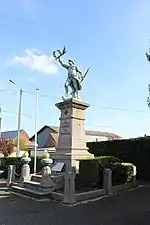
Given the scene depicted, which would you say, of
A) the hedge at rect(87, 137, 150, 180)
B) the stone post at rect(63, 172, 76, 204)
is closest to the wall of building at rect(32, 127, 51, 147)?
the hedge at rect(87, 137, 150, 180)

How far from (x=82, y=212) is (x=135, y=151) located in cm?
925

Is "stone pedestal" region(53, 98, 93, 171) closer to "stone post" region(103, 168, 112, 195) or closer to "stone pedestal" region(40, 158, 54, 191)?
"stone pedestal" region(40, 158, 54, 191)

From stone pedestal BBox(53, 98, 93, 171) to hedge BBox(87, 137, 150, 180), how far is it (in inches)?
123

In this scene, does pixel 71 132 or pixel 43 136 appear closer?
pixel 71 132

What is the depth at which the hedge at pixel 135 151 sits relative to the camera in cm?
1709

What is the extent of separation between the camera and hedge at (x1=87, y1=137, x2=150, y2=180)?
1709cm

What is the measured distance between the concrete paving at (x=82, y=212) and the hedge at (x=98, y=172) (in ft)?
4.86

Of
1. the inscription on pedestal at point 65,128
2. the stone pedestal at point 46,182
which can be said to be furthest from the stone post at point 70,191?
the inscription on pedestal at point 65,128

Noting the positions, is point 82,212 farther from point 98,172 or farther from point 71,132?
point 71,132

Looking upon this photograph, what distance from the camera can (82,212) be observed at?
926cm

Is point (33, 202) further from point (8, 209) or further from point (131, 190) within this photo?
point (131, 190)

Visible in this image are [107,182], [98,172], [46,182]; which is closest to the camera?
[107,182]

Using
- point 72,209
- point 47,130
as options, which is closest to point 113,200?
point 72,209

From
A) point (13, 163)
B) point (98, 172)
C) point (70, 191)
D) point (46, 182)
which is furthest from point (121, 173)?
point (13, 163)
